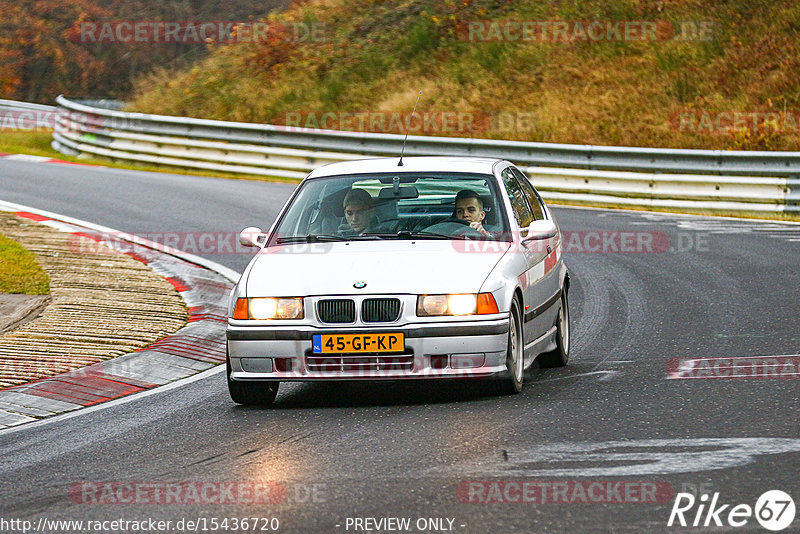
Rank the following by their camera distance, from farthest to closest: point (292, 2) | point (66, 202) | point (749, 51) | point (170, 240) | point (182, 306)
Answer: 1. point (292, 2)
2. point (749, 51)
3. point (66, 202)
4. point (170, 240)
5. point (182, 306)

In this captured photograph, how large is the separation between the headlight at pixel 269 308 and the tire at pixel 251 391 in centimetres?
34

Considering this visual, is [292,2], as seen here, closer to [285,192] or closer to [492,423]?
[285,192]

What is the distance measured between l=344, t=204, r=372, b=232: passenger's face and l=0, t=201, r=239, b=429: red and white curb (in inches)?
72.0

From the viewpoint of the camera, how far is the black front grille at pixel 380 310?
290 inches

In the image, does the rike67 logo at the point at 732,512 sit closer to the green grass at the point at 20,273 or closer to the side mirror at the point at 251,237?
the side mirror at the point at 251,237

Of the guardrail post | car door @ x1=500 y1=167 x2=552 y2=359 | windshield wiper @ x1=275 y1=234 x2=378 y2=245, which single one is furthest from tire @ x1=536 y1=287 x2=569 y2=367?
the guardrail post

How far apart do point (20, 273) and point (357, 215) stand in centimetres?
557

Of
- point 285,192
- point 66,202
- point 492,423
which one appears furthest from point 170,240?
point 492,423

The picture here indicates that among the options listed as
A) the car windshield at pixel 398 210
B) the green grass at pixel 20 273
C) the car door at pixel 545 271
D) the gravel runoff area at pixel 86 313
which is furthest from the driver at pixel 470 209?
the green grass at pixel 20 273

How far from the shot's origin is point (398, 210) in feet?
28.0

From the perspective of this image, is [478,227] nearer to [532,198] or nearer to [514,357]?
[514,357]

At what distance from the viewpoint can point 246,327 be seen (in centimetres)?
754

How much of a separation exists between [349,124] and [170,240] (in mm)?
13334

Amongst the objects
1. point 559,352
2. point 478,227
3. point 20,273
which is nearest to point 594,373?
point 559,352
